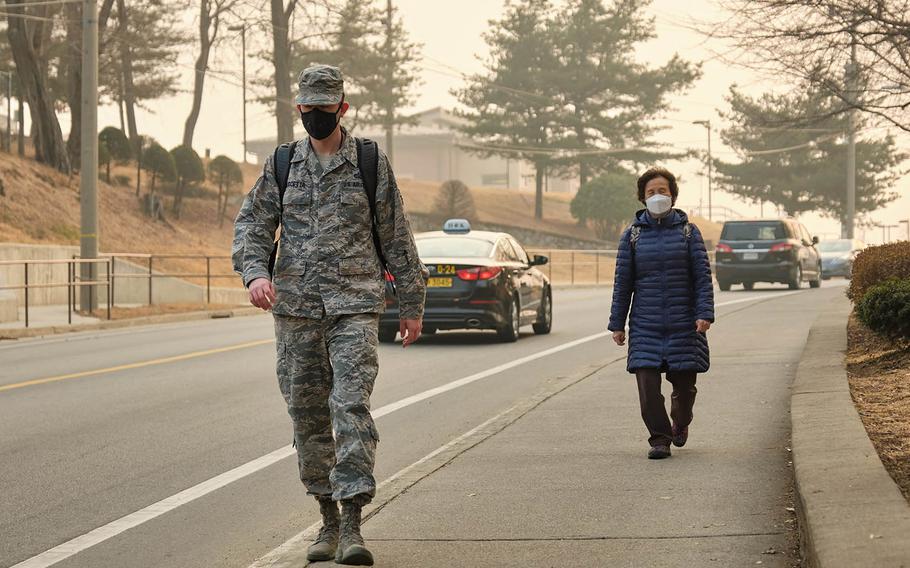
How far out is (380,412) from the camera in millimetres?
11922

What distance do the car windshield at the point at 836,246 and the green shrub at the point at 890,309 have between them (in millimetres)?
41396

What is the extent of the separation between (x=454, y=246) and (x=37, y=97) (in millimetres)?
27246

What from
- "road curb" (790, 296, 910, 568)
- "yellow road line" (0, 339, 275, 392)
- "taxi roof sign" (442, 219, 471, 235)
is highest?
"taxi roof sign" (442, 219, 471, 235)

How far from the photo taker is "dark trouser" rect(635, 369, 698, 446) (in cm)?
884

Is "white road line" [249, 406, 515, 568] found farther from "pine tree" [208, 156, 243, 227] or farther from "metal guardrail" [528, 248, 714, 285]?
"metal guardrail" [528, 248, 714, 285]

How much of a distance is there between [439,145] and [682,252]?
346 feet

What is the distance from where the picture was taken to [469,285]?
18.6 meters

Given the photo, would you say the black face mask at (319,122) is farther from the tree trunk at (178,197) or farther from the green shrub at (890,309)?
the tree trunk at (178,197)

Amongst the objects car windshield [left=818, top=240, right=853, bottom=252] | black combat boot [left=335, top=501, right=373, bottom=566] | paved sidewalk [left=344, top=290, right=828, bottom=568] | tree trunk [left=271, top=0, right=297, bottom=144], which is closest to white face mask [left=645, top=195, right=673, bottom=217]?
paved sidewalk [left=344, top=290, right=828, bottom=568]

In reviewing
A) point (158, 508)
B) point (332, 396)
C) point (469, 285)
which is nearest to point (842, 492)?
point (332, 396)

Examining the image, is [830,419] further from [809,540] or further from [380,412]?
[380,412]

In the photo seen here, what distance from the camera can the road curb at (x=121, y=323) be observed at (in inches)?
880

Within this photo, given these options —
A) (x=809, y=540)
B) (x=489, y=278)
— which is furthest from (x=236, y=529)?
(x=489, y=278)

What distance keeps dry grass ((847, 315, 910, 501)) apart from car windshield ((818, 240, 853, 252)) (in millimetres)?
38744
